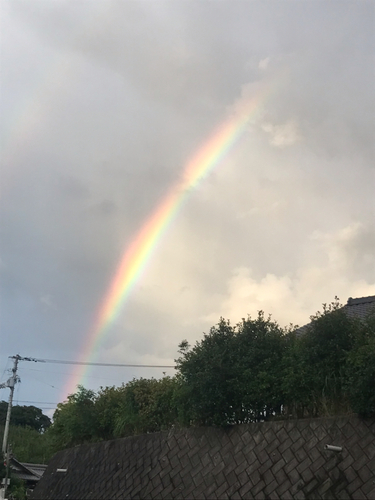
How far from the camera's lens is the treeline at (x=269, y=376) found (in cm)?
1329

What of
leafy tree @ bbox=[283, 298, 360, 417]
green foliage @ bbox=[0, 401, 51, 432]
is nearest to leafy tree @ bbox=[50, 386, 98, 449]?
leafy tree @ bbox=[283, 298, 360, 417]

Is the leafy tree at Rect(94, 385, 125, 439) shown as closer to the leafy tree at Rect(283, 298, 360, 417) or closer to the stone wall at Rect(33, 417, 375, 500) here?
the stone wall at Rect(33, 417, 375, 500)

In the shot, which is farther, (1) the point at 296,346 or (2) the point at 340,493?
(1) the point at 296,346

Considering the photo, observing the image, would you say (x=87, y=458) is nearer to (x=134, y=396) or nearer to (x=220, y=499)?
(x=134, y=396)

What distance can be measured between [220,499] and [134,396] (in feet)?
29.5

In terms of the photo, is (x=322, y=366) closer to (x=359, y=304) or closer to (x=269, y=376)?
(x=269, y=376)

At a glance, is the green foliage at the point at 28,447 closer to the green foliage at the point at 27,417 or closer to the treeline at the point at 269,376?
the green foliage at the point at 27,417

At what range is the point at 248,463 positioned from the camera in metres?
13.9

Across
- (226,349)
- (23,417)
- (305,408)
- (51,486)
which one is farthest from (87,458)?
(23,417)

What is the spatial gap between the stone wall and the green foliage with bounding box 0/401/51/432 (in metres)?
59.6

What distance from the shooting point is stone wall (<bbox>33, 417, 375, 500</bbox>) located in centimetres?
1171

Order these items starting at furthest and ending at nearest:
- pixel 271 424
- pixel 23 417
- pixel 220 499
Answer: pixel 23 417 < pixel 271 424 < pixel 220 499

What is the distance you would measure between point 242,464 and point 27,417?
233 feet

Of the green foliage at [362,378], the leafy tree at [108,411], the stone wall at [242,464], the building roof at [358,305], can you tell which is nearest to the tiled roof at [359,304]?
the building roof at [358,305]
